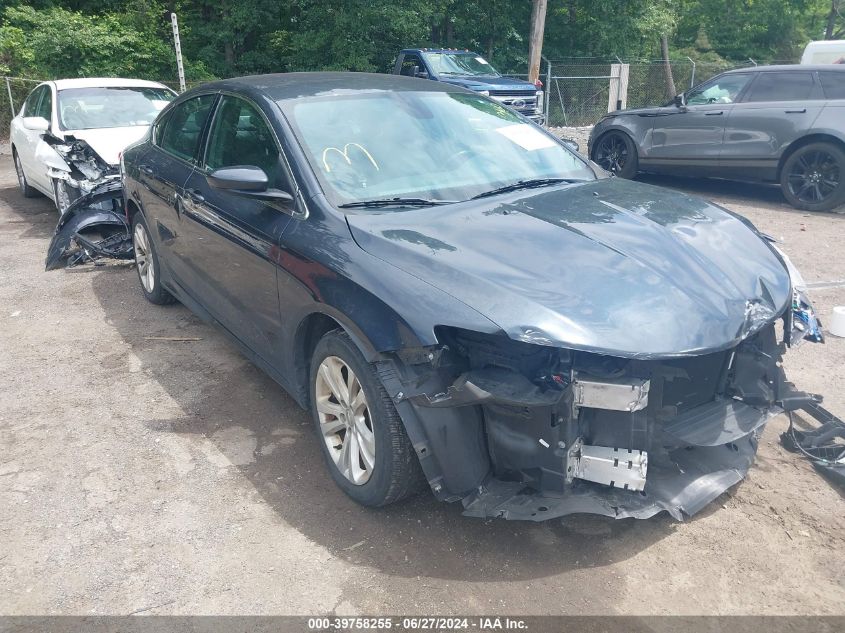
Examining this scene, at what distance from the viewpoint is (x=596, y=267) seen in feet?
9.55

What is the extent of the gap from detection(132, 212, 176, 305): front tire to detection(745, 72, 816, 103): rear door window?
7.72 metres

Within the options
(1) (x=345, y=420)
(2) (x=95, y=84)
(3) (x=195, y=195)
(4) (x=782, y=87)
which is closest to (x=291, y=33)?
(2) (x=95, y=84)

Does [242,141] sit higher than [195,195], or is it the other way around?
[242,141]

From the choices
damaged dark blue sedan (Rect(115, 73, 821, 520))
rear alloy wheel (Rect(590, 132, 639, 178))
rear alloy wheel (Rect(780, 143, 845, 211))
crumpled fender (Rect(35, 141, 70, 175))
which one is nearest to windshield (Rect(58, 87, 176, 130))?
crumpled fender (Rect(35, 141, 70, 175))

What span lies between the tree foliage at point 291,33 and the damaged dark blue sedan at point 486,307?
17.5 m

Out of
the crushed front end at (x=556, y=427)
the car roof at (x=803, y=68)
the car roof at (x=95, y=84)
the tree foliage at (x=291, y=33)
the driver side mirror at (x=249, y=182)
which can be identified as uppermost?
the tree foliage at (x=291, y=33)

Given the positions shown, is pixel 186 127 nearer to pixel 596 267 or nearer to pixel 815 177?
pixel 596 267

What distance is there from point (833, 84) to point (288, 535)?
8.80 m

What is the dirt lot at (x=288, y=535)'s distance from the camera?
2752 mm

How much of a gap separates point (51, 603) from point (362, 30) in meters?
20.3

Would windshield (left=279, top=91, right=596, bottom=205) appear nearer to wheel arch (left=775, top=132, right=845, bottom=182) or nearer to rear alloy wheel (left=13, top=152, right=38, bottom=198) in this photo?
wheel arch (left=775, top=132, right=845, bottom=182)

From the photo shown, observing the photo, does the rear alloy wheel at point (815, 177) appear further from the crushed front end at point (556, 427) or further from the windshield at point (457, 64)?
the windshield at point (457, 64)

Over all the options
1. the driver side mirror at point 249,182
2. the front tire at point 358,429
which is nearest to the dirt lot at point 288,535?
the front tire at point 358,429

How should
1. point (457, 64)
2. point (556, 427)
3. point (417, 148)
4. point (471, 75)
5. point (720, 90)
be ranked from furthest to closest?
point (457, 64) < point (471, 75) < point (720, 90) < point (417, 148) < point (556, 427)
